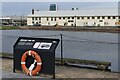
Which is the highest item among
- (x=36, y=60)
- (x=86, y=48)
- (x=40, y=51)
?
(x=40, y=51)

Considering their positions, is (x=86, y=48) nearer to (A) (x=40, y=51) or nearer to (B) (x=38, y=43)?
(B) (x=38, y=43)

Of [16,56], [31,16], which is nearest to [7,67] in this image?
[16,56]

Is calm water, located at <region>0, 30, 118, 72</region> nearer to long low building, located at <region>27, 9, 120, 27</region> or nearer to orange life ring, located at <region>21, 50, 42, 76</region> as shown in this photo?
orange life ring, located at <region>21, 50, 42, 76</region>

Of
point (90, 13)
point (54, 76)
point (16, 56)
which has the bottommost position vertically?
point (54, 76)

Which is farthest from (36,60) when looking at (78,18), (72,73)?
(78,18)

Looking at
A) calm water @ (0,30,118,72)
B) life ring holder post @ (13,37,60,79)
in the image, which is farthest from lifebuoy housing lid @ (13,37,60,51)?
calm water @ (0,30,118,72)

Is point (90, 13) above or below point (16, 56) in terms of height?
above

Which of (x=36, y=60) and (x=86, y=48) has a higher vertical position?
(x=36, y=60)

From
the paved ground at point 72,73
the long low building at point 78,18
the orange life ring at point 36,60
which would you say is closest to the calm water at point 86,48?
the paved ground at point 72,73

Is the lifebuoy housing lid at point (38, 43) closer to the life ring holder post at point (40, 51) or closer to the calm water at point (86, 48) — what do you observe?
the life ring holder post at point (40, 51)

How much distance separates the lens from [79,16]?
104 meters

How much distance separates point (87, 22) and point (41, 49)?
96119 millimetres

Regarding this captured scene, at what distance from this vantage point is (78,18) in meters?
105

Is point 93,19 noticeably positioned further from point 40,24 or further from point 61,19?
point 40,24
